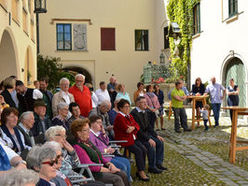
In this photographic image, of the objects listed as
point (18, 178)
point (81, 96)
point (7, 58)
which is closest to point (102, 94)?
point (81, 96)

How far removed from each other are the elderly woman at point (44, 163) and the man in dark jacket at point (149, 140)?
3763mm

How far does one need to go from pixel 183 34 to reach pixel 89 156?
1698 centimetres

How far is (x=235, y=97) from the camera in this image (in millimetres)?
13539

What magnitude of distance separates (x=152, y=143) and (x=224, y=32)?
1100 cm

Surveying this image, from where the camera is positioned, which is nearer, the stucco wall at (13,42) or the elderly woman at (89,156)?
the elderly woman at (89,156)

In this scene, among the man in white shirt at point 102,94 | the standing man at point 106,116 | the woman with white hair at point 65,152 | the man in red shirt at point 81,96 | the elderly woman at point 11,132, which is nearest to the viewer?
the woman with white hair at point 65,152

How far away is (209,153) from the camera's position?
8516mm

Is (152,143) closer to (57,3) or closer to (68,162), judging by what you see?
(68,162)

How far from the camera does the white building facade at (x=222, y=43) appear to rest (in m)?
14.9

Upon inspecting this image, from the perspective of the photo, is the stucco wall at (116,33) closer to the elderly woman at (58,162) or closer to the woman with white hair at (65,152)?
the woman with white hair at (65,152)

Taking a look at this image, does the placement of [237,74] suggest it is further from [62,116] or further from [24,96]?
[62,116]

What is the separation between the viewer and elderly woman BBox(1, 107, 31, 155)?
4.69 m

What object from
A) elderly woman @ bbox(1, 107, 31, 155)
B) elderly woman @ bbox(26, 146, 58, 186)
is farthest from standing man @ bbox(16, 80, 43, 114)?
elderly woman @ bbox(26, 146, 58, 186)

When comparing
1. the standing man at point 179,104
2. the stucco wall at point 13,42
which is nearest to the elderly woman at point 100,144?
the stucco wall at point 13,42
